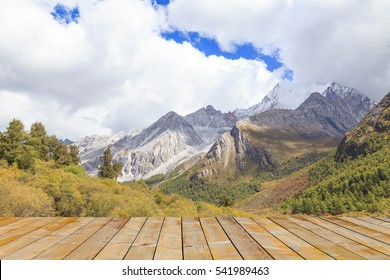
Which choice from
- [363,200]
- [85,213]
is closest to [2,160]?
[85,213]

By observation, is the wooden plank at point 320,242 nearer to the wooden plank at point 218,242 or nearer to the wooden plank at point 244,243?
the wooden plank at point 244,243

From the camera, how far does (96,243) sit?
450 centimetres

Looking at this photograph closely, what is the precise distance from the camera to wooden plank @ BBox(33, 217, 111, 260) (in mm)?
3959

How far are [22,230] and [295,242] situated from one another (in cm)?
425

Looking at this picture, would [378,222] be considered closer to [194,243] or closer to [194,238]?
[194,238]

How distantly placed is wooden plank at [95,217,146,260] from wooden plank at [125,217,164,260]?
0.07 m

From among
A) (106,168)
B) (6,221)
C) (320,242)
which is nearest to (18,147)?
(106,168)

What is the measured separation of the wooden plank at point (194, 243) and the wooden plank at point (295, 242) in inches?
45.9

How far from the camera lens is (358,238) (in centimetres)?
496

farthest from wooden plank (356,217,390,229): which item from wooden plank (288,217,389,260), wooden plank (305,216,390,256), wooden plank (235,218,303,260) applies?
wooden plank (235,218,303,260)

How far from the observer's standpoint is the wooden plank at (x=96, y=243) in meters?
3.88

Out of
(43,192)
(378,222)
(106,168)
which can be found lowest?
(378,222)

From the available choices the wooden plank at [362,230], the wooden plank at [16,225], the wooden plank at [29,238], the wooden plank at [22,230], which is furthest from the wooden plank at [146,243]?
the wooden plank at [362,230]
